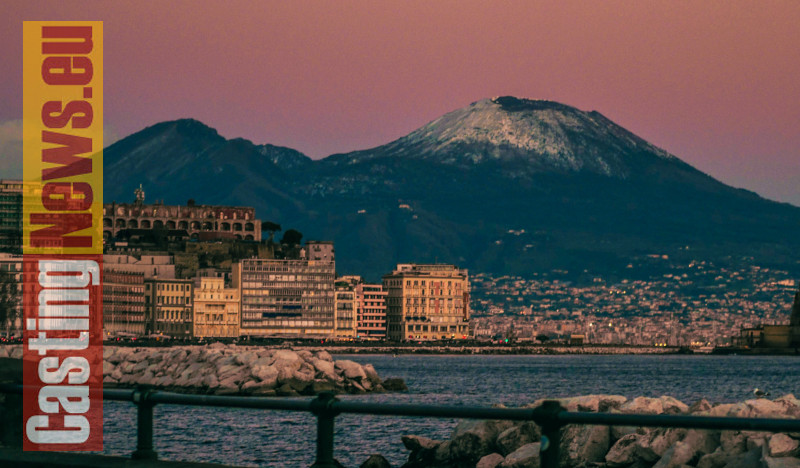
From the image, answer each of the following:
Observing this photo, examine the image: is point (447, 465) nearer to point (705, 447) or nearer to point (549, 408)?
point (705, 447)

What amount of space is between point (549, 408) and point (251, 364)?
73566 millimetres

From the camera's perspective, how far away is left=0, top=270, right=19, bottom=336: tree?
559 feet

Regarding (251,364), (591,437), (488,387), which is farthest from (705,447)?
(488,387)

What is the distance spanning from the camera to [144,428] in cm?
1317

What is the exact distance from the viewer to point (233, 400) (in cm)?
1238

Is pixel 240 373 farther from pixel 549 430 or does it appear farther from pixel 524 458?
pixel 549 430

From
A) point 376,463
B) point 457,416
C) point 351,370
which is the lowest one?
point 351,370

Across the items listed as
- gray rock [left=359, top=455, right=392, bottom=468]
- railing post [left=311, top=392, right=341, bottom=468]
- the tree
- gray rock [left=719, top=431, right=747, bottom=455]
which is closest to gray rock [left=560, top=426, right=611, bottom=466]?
gray rock [left=719, top=431, right=747, bottom=455]

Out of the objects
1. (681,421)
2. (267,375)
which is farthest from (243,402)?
(267,375)

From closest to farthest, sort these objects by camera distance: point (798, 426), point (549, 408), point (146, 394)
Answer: point (798, 426), point (549, 408), point (146, 394)

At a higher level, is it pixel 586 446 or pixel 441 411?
pixel 441 411

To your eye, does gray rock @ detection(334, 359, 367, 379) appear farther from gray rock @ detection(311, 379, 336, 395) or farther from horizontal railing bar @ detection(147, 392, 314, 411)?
horizontal railing bar @ detection(147, 392, 314, 411)

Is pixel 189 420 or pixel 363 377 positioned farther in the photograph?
pixel 363 377

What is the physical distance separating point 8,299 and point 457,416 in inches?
6899
